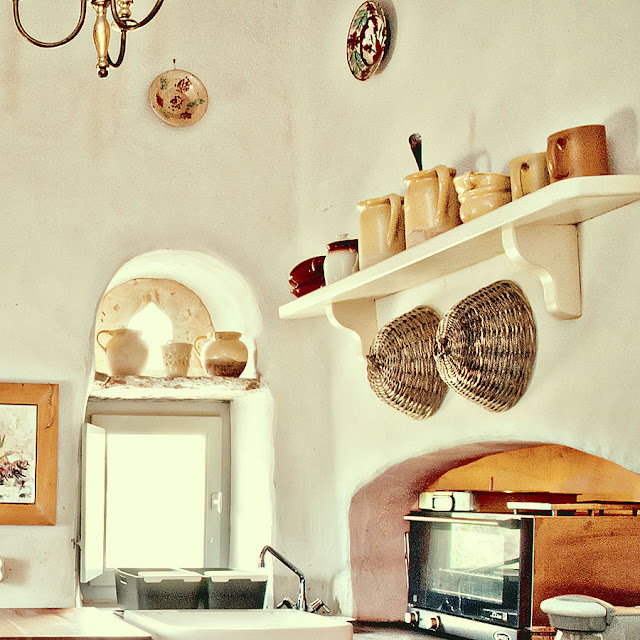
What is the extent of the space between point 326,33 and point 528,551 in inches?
83.2

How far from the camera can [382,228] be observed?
113 inches

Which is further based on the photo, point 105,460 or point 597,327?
point 105,460

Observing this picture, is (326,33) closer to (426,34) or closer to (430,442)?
(426,34)

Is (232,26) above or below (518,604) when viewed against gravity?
above

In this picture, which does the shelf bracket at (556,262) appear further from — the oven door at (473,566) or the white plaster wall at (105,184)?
the white plaster wall at (105,184)

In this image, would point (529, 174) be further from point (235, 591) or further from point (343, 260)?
point (235, 591)

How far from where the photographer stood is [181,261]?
3893 millimetres

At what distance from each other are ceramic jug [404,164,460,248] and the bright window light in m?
1.87

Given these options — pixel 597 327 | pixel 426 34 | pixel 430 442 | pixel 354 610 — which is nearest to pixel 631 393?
pixel 597 327

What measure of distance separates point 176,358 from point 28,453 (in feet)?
2.19

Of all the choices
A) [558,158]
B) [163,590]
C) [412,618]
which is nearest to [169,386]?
[163,590]

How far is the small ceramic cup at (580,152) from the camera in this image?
6.96ft

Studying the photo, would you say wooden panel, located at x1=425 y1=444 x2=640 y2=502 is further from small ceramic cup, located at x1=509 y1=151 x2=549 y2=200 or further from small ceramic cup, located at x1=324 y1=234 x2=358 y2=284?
small ceramic cup, located at x1=509 y1=151 x2=549 y2=200

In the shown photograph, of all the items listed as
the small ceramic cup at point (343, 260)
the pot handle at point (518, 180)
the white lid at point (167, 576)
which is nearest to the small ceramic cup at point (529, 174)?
the pot handle at point (518, 180)
